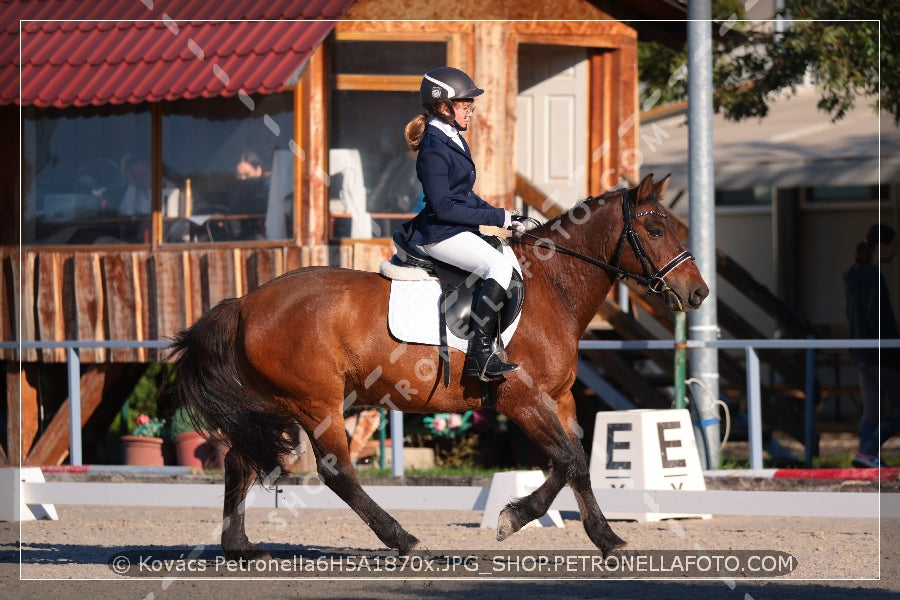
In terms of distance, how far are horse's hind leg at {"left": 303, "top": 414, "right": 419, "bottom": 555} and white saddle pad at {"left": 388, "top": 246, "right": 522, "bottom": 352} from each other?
25.9 inches

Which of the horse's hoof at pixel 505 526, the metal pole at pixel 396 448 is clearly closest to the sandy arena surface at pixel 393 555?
the horse's hoof at pixel 505 526

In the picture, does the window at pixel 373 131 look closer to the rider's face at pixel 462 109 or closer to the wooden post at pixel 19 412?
the wooden post at pixel 19 412

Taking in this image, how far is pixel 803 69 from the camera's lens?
1458 centimetres

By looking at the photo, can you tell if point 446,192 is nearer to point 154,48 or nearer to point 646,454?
point 646,454

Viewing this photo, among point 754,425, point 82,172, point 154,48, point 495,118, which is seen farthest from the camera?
point 82,172

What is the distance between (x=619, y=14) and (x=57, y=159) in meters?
6.09

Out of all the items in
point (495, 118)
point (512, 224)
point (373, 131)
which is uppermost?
point (495, 118)

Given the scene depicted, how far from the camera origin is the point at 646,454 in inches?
393

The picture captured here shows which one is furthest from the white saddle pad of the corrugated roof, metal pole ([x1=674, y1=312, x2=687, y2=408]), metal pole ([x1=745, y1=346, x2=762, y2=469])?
the corrugated roof

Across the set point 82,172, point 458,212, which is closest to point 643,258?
point 458,212

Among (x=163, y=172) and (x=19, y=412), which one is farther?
(x=19, y=412)

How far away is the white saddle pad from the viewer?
25.2 ft

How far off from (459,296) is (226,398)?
4.86ft

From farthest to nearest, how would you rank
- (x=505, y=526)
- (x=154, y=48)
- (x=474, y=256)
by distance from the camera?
(x=154, y=48)
(x=474, y=256)
(x=505, y=526)
